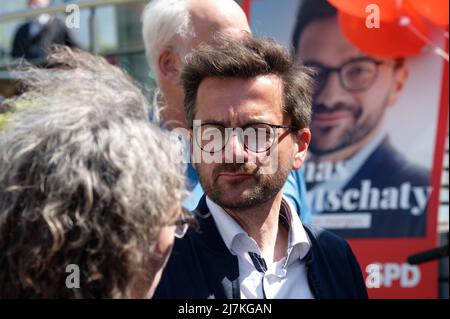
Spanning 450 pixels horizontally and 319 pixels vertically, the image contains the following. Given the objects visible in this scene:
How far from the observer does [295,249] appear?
213 cm

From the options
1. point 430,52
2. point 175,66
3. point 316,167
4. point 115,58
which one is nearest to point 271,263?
point 175,66

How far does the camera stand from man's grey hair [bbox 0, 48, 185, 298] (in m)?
1.45

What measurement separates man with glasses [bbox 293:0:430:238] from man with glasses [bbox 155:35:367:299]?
6.54 ft

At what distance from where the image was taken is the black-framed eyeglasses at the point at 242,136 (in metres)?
2.07

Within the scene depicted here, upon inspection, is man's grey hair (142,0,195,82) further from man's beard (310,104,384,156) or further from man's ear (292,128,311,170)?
man's beard (310,104,384,156)

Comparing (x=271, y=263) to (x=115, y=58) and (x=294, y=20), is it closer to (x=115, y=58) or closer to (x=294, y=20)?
(x=294, y=20)

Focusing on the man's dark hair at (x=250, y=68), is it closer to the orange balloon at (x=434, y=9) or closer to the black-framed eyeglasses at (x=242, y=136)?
the black-framed eyeglasses at (x=242, y=136)

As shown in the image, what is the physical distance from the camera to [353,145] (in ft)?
13.8

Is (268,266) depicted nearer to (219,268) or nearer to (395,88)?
(219,268)

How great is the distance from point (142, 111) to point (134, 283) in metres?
0.36

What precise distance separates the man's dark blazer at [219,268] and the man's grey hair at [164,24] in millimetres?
884

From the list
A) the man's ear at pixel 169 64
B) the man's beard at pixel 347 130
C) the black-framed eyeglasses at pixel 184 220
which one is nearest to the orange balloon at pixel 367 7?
the man's beard at pixel 347 130

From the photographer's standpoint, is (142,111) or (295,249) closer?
(142,111)

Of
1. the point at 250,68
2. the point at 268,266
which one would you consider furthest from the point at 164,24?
the point at 268,266
